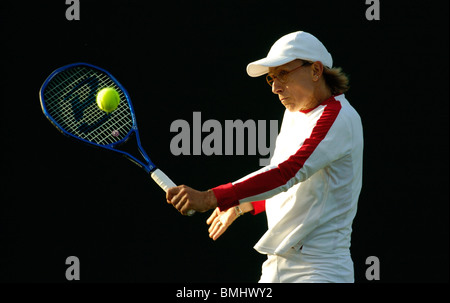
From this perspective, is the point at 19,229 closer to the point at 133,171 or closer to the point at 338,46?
the point at 133,171

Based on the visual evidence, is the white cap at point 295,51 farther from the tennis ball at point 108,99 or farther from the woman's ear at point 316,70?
the tennis ball at point 108,99

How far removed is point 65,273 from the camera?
3785mm

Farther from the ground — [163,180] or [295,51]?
[295,51]


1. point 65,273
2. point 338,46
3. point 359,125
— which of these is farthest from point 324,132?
point 65,273

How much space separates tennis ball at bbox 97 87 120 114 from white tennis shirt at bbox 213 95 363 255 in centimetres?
76

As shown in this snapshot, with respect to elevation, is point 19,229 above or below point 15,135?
below

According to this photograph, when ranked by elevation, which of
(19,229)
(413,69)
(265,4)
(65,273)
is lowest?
(65,273)

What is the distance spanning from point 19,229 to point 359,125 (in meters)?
1.93
